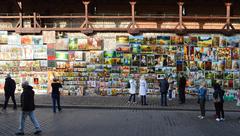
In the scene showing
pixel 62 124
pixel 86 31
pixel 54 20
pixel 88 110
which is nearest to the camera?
pixel 62 124

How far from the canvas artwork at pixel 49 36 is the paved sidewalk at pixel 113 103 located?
3.58 meters

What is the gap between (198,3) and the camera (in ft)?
85.0

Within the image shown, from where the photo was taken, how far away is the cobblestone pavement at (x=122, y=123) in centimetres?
1409

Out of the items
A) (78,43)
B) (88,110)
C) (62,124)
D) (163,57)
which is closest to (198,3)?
(163,57)

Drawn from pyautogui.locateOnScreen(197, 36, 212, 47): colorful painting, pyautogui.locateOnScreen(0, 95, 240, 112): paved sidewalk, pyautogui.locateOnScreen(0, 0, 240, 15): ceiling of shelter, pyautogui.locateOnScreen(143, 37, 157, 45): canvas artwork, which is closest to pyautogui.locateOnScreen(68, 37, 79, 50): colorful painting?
pyautogui.locateOnScreen(0, 0, 240, 15): ceiling of shelter

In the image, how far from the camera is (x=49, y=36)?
1006 inches

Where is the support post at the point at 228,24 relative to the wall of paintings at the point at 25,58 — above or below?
above

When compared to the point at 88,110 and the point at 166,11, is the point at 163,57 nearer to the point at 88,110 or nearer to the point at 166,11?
the point at 166,11

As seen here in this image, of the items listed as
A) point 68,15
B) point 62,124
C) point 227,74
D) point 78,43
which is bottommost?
point 62,124

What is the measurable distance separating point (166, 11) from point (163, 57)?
3171 millimetres

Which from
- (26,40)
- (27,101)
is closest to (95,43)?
(26,40)

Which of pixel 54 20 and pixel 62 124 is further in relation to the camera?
pixel 54 20

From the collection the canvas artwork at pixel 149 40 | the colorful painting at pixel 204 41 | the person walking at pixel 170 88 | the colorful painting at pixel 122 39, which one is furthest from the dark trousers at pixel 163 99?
the colorful painting at pixel 122 39

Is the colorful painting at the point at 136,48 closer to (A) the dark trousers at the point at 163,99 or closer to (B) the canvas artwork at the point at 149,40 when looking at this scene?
(B) the canvas artwork at the point at 149,40
